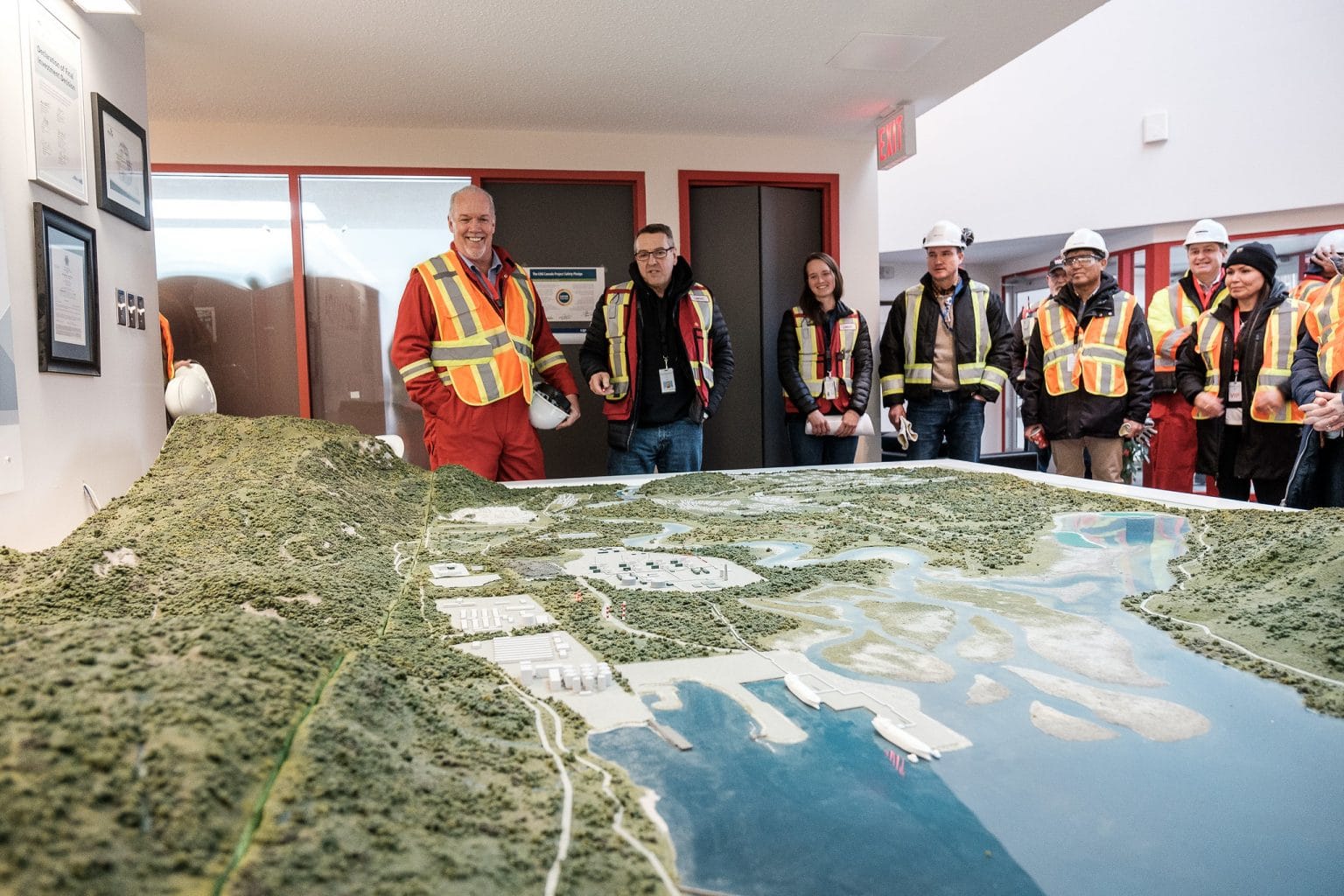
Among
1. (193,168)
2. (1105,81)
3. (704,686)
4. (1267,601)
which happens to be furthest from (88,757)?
(1105,81)

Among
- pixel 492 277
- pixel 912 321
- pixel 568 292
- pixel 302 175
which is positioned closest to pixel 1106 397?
pixel 912 321

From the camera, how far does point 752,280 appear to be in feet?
16.0

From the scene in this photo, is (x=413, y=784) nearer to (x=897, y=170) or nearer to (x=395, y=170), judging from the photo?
(x=395, y=170)

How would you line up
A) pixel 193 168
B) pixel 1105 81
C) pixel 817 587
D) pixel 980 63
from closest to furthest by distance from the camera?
pixel 817 587
pixel 980 63
pixel 193 168
pixel 1105 81

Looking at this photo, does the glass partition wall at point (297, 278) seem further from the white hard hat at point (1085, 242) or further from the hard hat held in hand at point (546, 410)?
the white hard hat at point (1085, 242)

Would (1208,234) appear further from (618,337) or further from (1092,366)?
(618,337)

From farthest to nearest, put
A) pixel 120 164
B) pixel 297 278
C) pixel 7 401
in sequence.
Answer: pixel 297 278 < pixel 120 164 < pixel 7 401

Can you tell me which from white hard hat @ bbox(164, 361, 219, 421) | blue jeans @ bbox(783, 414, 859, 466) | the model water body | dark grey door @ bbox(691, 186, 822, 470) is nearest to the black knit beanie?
blue jeans @ bbox(783, 414, 859, 466)

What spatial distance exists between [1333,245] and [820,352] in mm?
2083

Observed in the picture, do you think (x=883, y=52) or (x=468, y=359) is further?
(x=883, y=52)

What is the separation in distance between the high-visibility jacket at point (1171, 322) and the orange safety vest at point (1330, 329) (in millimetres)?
809

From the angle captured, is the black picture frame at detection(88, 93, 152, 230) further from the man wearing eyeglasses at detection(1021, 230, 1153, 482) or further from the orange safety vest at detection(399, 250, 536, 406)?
the man wearing eyeglasses at detection(1021, 230, 1153, 482)

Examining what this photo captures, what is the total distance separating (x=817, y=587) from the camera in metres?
1.40

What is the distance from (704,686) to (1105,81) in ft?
26.8
